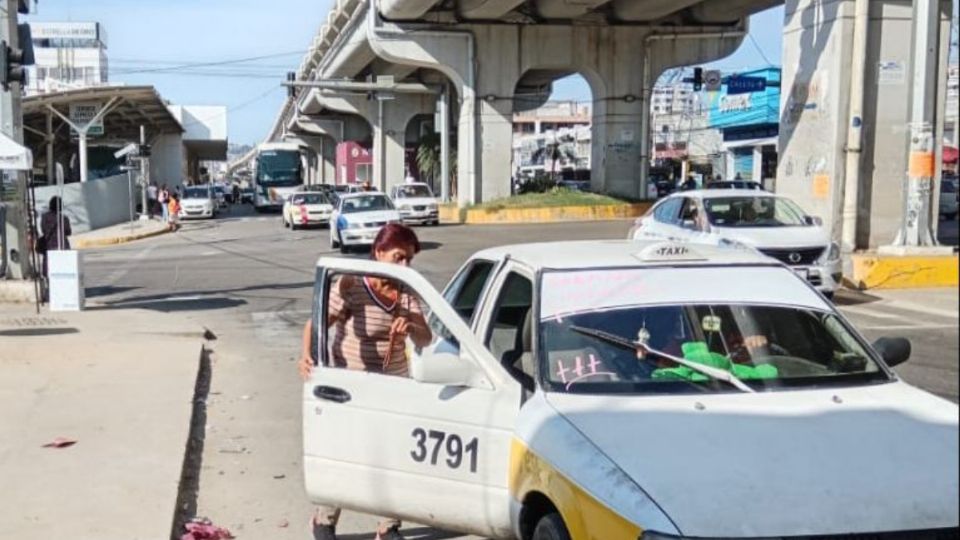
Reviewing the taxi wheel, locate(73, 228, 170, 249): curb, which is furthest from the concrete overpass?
the taxi wheel

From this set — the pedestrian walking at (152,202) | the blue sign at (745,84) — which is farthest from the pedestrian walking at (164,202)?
the blue sign at (745,84)

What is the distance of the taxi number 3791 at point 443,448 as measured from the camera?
165 inches

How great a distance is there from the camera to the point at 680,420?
12.2 feet

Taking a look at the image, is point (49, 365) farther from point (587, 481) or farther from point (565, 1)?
point (565, 1)

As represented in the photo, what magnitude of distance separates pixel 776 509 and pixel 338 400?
2.20 meters

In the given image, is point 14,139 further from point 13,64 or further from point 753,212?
point 753,212

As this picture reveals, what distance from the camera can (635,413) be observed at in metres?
3.81

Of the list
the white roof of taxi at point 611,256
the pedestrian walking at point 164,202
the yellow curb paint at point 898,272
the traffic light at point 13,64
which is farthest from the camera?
the pedestrian walking at point 164,202

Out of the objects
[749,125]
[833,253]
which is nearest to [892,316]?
[833,253]

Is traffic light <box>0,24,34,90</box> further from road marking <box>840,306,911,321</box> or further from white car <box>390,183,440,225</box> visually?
white car <box>390,183,440,225</box>

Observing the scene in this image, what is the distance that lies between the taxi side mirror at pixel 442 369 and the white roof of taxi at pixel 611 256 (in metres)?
0.79

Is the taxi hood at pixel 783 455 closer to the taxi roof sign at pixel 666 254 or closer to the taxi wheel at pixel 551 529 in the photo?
the taxi wheel at pixel 551 529

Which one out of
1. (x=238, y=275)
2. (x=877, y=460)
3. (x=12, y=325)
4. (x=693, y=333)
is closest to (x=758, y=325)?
(x=693, y=333)

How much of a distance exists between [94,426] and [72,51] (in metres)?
133
